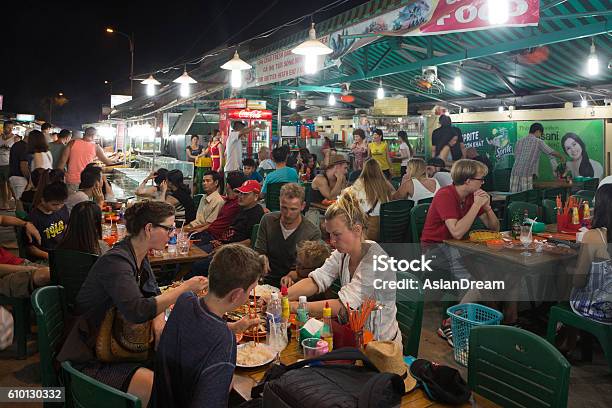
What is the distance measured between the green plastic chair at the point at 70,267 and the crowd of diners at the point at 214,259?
3.7 inches

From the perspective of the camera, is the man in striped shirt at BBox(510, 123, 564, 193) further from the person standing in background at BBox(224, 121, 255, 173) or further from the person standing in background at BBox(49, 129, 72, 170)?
the person standing in background at BBox(49, 129, 72, 170)

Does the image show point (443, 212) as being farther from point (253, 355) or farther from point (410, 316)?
point (253, 355)

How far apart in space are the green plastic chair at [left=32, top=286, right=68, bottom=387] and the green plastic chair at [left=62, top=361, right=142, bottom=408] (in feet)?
2.48

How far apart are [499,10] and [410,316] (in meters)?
3.34

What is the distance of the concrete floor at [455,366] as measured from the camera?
3.83 meters

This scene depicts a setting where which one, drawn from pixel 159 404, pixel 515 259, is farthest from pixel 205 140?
pixel 159 404

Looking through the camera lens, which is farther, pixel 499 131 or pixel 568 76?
pixel 499 131

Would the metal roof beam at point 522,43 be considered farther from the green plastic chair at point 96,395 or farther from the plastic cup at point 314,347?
the green plastic chair at point 96,395

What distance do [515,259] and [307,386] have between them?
3.13 meters

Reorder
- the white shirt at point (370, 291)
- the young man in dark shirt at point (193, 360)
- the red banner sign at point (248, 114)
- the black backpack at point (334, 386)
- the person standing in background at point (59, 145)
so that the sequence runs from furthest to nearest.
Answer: the red banner sign at point (248, 114) < the person standing in background at point (59, 145) < the white shirt at point (370, 291) < the young man in dark shirt at point (193, 360) < the black backpack at point (334, 386)

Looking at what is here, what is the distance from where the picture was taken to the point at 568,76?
11719mm

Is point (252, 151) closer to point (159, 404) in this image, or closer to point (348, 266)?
point (348, 266)

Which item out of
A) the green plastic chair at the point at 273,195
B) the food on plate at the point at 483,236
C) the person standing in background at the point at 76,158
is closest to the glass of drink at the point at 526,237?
the food on plate at the point at 483,236

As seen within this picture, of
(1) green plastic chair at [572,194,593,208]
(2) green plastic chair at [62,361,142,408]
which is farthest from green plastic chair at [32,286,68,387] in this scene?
(1) green plastic chair at [572,194,593,208]
